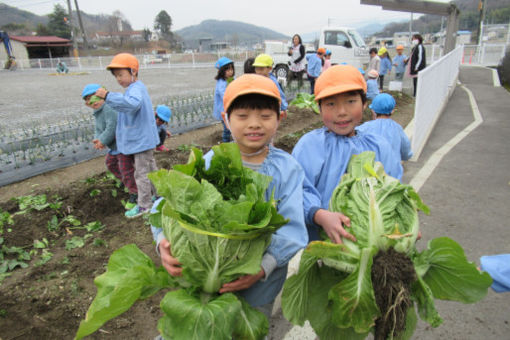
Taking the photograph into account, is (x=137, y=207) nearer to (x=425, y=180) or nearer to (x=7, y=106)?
(x=425, y=180)

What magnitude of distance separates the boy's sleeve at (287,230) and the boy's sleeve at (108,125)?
345cm

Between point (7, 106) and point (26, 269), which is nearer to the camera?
point (26, 269)

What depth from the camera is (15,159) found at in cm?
607

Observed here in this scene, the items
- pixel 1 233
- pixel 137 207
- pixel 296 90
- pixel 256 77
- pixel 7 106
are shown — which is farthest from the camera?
pixel 296 90

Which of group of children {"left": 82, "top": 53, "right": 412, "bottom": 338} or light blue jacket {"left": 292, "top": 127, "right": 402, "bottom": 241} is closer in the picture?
group of children {"left": 82, "top": 53, "right": 412, "bottom": 338}

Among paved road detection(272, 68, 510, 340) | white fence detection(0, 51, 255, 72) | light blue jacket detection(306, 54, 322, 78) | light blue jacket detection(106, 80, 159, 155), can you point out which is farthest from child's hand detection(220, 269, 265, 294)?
→ white fence detection(0, 51, 255, 72)

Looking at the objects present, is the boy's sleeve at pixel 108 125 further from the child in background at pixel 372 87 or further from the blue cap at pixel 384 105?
the child in background at pixel 372 87

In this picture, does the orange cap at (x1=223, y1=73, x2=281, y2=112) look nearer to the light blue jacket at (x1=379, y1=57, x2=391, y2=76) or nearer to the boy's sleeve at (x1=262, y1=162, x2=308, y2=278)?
the boy's sleeve at (x1=262, y1=162, x2=308, y2=278)

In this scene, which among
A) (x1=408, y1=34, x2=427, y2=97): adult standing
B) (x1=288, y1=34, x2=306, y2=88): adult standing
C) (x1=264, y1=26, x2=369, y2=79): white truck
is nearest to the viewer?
(x1=408, y1=34, x2=427, y2=97): adult standing

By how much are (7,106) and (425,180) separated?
13.8 metres

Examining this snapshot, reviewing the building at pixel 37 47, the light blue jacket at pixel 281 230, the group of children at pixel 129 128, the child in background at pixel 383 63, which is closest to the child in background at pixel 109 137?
the group of children at pixel 129 128

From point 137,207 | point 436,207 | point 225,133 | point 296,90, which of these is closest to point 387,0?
point 296,90

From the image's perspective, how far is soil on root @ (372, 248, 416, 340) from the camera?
4.77 ft

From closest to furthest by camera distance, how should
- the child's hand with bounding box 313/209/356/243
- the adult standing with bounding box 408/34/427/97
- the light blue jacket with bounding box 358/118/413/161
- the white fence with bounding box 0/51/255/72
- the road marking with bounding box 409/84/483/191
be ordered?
the child's hand with bounding box 313/209/356/243 → the light blue jacket with bounding box 358/118/413/161 → the road marking with bounding box 409/84/483/191 → the adult standing with bounding box 408/34/427/97 → the white fence with bounding box 0/51/255/72
